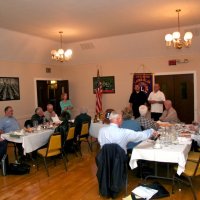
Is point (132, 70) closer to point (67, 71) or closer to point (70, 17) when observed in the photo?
point (67, 71)

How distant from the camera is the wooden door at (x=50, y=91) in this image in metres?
8.96

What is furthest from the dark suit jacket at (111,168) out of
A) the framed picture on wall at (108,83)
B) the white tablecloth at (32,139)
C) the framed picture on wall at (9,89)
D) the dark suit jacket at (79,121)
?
the framed picture on wall at (108,83)

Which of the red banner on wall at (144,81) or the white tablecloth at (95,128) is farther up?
the red banner on wall at (144,81)

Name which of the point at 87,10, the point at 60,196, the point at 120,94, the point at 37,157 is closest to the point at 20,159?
the point at 37,157

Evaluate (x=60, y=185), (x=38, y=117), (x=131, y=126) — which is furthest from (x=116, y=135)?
(x=38, y=117)

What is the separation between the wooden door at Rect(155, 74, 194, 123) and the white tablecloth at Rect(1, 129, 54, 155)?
4457 mm

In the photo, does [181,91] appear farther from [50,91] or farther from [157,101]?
[50,91]

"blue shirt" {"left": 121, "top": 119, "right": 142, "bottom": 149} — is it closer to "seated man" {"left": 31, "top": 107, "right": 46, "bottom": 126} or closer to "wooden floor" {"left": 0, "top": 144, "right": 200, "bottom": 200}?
"wooden floor" {"left": 0, "top": 144, "right": 200, "bottom": 200}

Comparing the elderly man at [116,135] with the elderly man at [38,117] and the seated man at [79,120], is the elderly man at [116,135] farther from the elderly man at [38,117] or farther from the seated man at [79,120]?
the elderly man at [38,117]

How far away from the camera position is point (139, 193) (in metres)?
3.60

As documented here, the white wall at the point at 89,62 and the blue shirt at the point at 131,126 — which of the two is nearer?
the blue shirt at the point at 131,126

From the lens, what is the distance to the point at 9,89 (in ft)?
25.4

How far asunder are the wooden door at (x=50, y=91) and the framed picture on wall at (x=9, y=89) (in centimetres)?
99

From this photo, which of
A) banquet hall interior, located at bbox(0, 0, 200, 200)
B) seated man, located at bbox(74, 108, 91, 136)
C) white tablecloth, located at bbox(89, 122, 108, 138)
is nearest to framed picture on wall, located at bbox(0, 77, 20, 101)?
banquet hall interior, located at bbox(0, 0, 200, 200)
